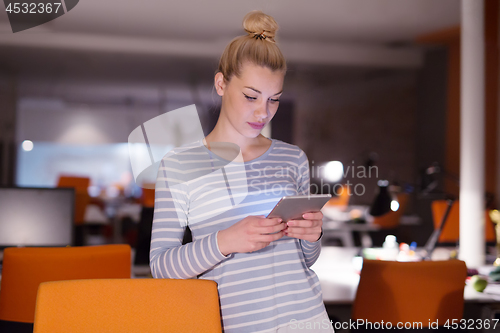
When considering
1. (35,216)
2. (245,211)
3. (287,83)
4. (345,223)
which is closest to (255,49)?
(245,211)

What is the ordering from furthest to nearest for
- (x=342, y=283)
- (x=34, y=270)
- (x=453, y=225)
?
(x=453, y=225)
(x=342, y=283)
(x=34, y=270)

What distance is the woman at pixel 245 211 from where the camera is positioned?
1010mm

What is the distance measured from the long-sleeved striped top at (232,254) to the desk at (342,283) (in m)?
0.71

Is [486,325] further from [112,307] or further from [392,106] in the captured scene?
[392,106]

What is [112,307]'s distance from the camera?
942 millimetres

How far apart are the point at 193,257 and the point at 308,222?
29 cm

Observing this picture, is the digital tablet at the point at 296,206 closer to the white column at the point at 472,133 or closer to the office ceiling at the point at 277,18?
the white column at the point at 472,133

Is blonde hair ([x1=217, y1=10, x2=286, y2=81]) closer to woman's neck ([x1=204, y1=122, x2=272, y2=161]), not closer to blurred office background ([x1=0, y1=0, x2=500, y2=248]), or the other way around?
woman's neck ([x1=204, y1=122, x2=272, y2=161])

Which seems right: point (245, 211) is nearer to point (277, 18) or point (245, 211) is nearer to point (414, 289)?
point (414, 289)

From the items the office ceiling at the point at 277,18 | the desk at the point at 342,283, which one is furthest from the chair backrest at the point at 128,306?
the office ceiling at the point at 277,18

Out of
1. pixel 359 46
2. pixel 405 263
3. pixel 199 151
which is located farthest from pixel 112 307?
pixel 359 46

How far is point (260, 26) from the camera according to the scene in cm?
120

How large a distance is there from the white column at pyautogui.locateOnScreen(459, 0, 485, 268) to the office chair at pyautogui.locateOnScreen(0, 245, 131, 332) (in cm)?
222

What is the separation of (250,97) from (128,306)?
1.97ft
